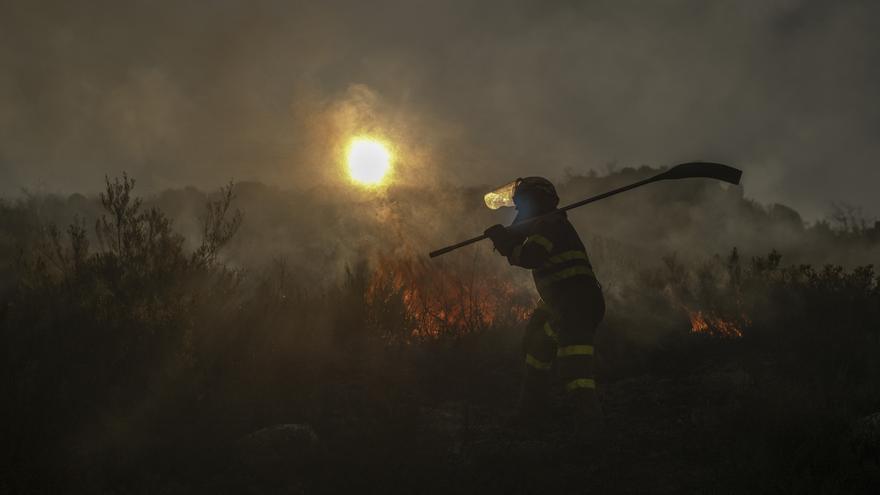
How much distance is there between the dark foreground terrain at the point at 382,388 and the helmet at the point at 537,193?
196 cm

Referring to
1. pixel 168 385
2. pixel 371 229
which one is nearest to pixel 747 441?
pixel 168 385

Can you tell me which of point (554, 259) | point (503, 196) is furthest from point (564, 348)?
point (503, 196)

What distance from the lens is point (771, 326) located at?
7660 mm

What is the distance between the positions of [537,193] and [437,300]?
11.6 ft

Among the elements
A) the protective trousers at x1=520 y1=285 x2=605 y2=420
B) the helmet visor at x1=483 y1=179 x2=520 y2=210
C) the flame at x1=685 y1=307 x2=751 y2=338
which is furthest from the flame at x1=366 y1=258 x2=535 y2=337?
the flame at x1=685 y1=307 x2=751 y2=338

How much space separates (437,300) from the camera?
8852 millimetres

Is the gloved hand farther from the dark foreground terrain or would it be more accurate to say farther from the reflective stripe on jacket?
the dark foreground terrain

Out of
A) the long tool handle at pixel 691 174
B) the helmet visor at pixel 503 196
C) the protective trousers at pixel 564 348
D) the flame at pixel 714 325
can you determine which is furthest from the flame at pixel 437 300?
the flame at pixel 714 325

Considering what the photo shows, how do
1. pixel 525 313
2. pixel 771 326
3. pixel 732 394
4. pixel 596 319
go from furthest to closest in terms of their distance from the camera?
pixel 525 313, pixel 771 326, pixel 732 394, pixel 596 319

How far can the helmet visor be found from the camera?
236 inches

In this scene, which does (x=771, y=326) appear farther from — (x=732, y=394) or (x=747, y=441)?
(x=747, y=441)

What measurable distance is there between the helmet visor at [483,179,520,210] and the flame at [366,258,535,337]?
5.40 ft

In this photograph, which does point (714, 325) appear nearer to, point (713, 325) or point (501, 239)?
point (713, 325)

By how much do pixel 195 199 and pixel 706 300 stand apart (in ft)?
89.5
